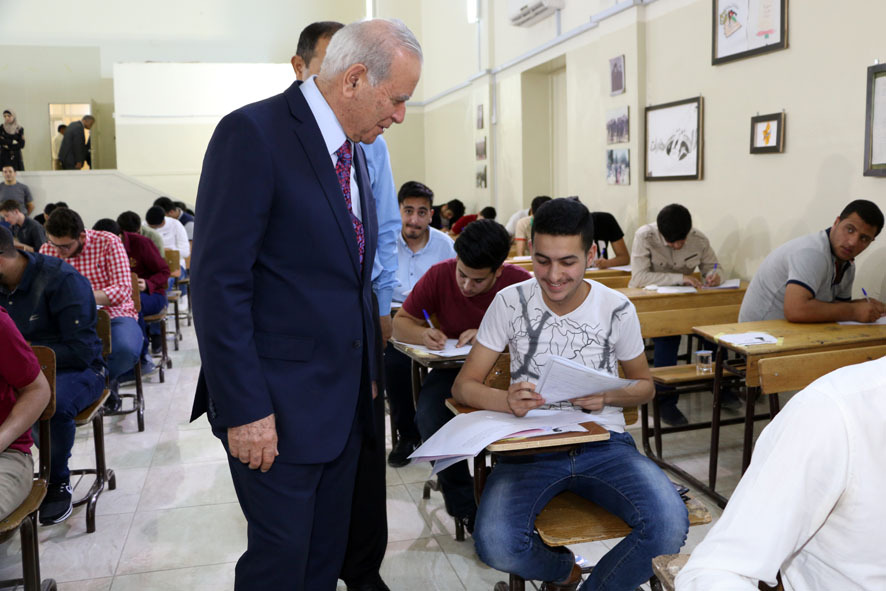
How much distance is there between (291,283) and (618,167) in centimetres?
592

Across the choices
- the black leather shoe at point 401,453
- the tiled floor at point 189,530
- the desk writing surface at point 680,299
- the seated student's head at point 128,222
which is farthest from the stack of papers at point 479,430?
the seated student's head at point 128,222

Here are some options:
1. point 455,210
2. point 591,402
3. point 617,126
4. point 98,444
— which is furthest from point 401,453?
point 455,210

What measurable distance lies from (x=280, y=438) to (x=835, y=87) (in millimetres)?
4273

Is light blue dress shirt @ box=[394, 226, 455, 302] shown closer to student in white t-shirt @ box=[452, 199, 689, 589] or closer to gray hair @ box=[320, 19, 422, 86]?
student in white t-shirt @ box=[452, 199, 689, 589]

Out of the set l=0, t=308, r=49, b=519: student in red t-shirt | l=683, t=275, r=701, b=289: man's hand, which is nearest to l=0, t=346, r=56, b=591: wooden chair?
l=0, t=308, r=49, b=519: student in red t-shirt

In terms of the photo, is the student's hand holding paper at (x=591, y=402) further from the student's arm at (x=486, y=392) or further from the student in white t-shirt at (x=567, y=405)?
the student's arm at (x=486, y=392)

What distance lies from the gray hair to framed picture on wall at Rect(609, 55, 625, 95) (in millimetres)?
5705

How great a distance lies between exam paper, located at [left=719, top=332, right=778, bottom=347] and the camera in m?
3.21

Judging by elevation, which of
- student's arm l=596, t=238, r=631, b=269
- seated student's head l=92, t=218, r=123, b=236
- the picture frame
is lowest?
student's arm l=596, t=238, r=631, b=269

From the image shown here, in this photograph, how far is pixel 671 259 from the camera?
5270mm

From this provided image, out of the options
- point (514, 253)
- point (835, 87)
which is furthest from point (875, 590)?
point (514, 253)

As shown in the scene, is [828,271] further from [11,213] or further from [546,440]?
[11,213]

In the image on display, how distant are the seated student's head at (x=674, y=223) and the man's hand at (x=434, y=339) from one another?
2.61 m

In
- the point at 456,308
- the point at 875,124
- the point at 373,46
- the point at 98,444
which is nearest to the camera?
the point at 373,46
